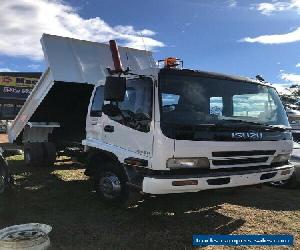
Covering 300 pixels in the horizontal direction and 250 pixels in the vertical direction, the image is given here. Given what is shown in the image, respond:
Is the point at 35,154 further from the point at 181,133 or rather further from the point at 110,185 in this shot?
the point at 181,133

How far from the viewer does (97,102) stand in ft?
24.1

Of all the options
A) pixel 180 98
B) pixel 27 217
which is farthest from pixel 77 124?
pixel 180 98

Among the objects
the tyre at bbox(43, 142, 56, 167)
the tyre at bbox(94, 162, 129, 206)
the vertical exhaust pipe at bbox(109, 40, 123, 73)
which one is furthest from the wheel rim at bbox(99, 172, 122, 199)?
the tyre at bbox(43, 142, 56, 167)

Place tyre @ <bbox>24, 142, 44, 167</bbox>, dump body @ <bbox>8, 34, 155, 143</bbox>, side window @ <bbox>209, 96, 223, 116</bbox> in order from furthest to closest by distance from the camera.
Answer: tyre @ <bbox>24, 142, 44, 167</bbox>
dump body @ <bbox>8, 34, 155, 143</bbox>
side window @ <bbox>209, 96, 223, 116</bbox>

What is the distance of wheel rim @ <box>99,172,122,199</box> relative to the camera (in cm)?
645

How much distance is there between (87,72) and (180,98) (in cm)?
388

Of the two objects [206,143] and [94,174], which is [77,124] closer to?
[94,174]

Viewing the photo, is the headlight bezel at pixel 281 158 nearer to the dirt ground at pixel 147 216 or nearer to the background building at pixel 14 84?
the dirt ground at pixel 147 216

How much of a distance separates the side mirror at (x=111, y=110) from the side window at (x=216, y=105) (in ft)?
4.53

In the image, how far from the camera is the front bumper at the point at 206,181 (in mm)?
5438

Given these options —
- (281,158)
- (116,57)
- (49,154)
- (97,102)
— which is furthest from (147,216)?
(49,154)

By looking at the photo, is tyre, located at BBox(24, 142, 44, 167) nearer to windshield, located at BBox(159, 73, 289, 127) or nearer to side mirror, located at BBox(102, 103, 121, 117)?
side mirror, located at BBox(102, 103, 121, 117)

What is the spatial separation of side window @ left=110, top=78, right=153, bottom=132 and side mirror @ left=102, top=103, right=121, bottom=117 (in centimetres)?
6

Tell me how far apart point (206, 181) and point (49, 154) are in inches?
223
